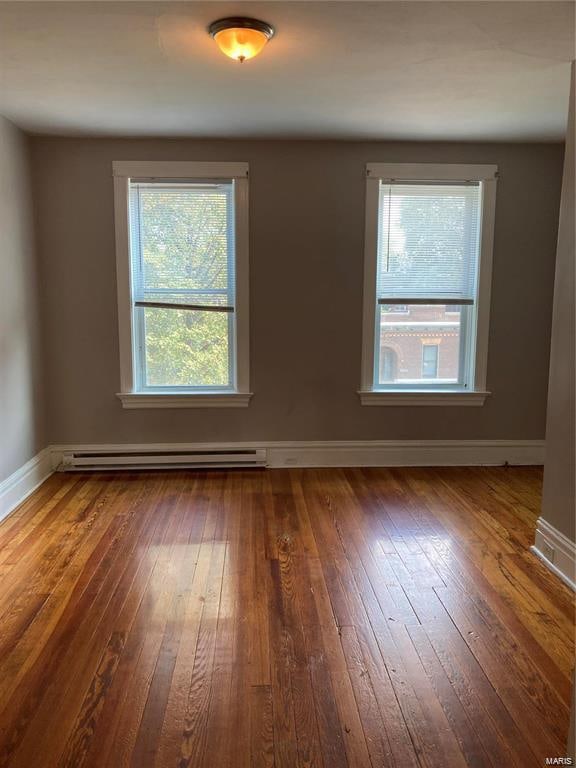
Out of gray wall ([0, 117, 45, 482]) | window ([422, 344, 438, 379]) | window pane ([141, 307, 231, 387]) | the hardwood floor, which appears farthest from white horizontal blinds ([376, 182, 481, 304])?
gray wall ([0, 117, 45, 482])

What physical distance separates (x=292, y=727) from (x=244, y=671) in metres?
0.32

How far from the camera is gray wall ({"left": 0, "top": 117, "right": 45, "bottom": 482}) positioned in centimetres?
354

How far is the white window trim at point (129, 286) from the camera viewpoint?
406 cm

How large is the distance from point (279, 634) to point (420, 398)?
2.59 meters

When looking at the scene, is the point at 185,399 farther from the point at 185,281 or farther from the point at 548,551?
the point at 548,551

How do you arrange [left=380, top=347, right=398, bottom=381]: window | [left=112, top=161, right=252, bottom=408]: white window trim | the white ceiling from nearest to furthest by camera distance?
the white ceiling
[left=112, top=161, right=252, bottom=408]: white window trim
[left=380, top=347, right=398, bottom=381]: window

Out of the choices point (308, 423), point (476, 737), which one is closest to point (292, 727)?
point (476, 737)

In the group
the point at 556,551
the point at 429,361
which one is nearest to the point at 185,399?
the point at 429,361

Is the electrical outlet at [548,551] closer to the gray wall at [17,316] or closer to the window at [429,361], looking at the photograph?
the window at [429,361]

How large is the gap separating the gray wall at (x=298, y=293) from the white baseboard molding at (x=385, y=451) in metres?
0.07

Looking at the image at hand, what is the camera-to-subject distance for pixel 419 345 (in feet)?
14.5

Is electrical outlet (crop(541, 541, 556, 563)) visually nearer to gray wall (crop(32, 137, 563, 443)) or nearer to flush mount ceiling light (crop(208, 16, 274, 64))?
gray wall (crop(32, 137, 563, 443))

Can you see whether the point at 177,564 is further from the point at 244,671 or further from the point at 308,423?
the point at 308,423

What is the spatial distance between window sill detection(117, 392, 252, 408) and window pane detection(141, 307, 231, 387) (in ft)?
0.36
